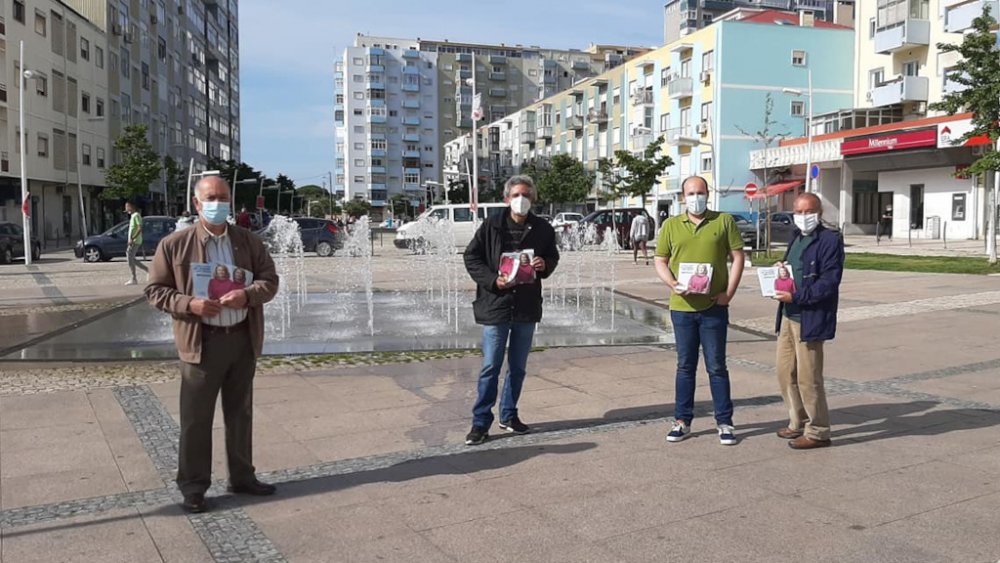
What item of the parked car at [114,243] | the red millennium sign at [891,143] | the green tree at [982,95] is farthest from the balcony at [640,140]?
the parked car at [114,243]

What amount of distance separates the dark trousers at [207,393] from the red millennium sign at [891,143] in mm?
→ 38902

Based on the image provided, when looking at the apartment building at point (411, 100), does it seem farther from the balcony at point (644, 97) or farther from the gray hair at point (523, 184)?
the gray hair at point (523, 184)

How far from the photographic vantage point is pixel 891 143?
39.3 metres

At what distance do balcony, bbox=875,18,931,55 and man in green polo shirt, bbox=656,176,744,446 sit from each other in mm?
42099

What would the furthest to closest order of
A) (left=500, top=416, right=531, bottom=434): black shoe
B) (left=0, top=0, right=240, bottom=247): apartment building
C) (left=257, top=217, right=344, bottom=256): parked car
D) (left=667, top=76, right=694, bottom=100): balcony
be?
(left=667, top=76, right=694, bottom=100): balcony
(left=0, top=0, right=240, bottom=247): apartment building
(left=257, top=217, right=344, bottom=256): parked car
(left=500, top=416, right=531, bottom=434): black shoe

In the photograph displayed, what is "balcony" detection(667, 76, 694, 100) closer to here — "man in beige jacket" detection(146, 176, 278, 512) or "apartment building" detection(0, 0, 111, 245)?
"apartment building" detection(0, 0, 111, 245)

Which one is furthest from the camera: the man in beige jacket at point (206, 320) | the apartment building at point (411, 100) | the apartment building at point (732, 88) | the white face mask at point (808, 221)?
the apartment building at point (411, 100)

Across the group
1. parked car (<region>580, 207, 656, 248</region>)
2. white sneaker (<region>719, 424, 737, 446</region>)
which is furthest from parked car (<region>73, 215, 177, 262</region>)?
white sneaker (<region>719, 424, 737, 446</region>)

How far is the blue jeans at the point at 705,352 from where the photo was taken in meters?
5.68

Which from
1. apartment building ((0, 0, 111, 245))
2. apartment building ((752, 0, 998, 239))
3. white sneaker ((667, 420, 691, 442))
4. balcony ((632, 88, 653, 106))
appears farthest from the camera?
balcony ((632, 88, 653, 106))

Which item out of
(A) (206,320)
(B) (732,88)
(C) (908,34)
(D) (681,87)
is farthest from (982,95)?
(D) (681,87)

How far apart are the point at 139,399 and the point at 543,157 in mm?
81413

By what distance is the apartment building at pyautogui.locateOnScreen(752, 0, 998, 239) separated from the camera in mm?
37500

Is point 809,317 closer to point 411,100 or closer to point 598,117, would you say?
point 598,117
